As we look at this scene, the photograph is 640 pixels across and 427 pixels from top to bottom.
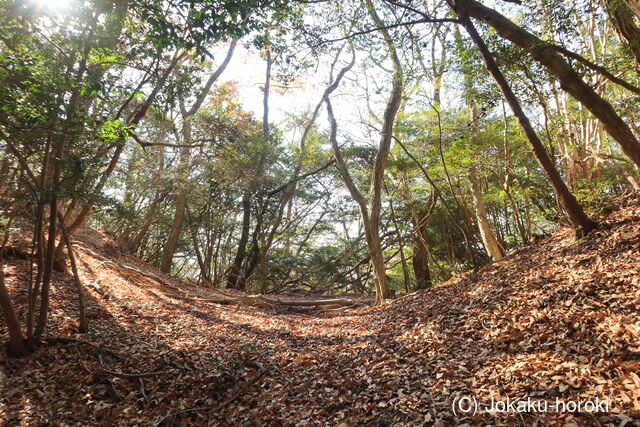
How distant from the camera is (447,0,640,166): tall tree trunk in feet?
15.0

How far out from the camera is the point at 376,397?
353 centimetres

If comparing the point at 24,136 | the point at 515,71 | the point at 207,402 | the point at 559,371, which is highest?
the point at 515,71

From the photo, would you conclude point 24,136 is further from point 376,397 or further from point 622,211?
point 622,211

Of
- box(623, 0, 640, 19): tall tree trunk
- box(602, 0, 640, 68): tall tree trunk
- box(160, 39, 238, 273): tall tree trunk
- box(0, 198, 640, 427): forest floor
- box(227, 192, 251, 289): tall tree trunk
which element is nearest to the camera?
box(0, 198, 640, 427): forest floor

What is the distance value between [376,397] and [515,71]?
241 inches

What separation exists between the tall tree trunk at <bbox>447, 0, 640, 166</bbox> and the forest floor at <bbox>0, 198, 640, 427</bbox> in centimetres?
144

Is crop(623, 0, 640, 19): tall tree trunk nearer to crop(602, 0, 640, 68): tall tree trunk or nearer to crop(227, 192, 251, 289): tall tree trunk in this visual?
crop(602, 0, 640, 68): tall tree trunk

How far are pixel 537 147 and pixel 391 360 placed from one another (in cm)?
432

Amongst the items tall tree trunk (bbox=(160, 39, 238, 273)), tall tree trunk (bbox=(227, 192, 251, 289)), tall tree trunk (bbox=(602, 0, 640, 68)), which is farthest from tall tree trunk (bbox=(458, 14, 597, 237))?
tall tree trunk (bbox=(227, 192, 251, 289))

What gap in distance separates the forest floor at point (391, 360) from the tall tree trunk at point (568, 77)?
1.44 metres

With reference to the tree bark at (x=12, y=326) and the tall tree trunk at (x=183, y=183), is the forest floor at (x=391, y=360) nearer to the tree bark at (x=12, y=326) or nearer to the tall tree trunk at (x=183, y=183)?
the tree bark at (x=12, y=326)

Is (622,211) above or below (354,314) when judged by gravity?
above

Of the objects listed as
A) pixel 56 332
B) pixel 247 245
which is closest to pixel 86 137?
pixel 56 332

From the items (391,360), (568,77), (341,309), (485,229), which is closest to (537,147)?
(568,77)
